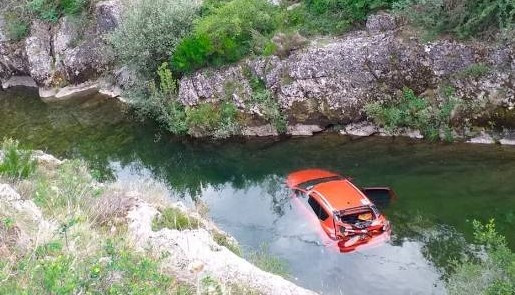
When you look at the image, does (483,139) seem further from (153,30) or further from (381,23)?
(153,30)

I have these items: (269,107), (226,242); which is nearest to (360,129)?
(269,107)

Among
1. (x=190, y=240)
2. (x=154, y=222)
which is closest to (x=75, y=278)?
(x=190, y=240)

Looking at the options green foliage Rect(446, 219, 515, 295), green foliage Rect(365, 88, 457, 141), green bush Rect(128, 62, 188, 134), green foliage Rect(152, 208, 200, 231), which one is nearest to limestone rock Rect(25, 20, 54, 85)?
green bush Rect(128, 62, 188, 134)

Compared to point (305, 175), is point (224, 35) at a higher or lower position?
higher

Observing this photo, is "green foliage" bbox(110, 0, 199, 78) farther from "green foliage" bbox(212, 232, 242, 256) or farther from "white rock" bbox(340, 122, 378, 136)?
"green foliage" bbox(212, 232, 242, 256)

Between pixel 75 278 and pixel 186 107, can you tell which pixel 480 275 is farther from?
pixel 186 107
